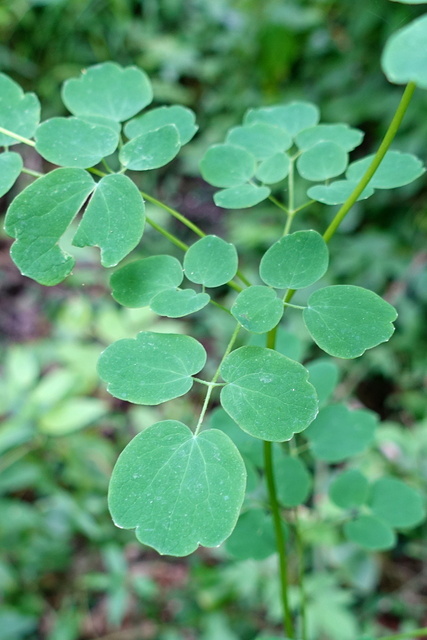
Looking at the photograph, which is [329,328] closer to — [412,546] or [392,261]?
[412,546]

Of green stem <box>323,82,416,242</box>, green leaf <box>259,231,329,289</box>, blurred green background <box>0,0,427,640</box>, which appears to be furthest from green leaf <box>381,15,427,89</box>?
blurred green background <box>0,0,427,640</box>

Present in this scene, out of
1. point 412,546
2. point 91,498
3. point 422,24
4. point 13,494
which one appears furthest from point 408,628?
point 422,24

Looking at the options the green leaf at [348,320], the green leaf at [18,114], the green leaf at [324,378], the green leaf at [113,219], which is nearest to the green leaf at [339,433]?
the green leaf at [324,378]

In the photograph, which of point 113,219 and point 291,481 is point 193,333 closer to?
point 291,481

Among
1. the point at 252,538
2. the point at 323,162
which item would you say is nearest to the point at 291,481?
the point at 252,538

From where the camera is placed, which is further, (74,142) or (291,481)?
(291,481)

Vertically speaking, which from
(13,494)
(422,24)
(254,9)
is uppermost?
(422,24)

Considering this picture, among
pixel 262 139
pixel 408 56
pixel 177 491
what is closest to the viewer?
pixel 408 56
